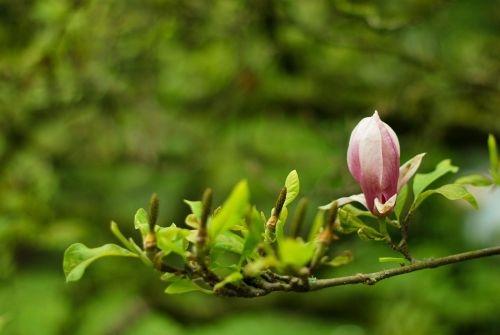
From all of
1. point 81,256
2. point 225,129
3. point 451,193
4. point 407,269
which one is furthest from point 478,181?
point 225,129

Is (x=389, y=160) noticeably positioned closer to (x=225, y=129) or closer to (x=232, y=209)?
(x=232, y=209)

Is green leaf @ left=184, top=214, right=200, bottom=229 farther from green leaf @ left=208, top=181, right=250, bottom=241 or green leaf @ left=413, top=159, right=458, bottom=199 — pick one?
green leaf @ left=413, top=159, right=458, bottom=199

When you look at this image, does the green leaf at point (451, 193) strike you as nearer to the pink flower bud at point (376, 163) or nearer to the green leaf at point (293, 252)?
the pink flower bud at point (376, 163)

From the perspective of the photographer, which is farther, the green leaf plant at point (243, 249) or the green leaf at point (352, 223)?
the green leaf at point (352, 223)

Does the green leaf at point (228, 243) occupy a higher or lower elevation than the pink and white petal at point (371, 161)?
lower

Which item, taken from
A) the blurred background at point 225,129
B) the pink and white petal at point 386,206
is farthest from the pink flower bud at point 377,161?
the blurred background at point 225,129

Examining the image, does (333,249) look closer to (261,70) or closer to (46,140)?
(261,70)
